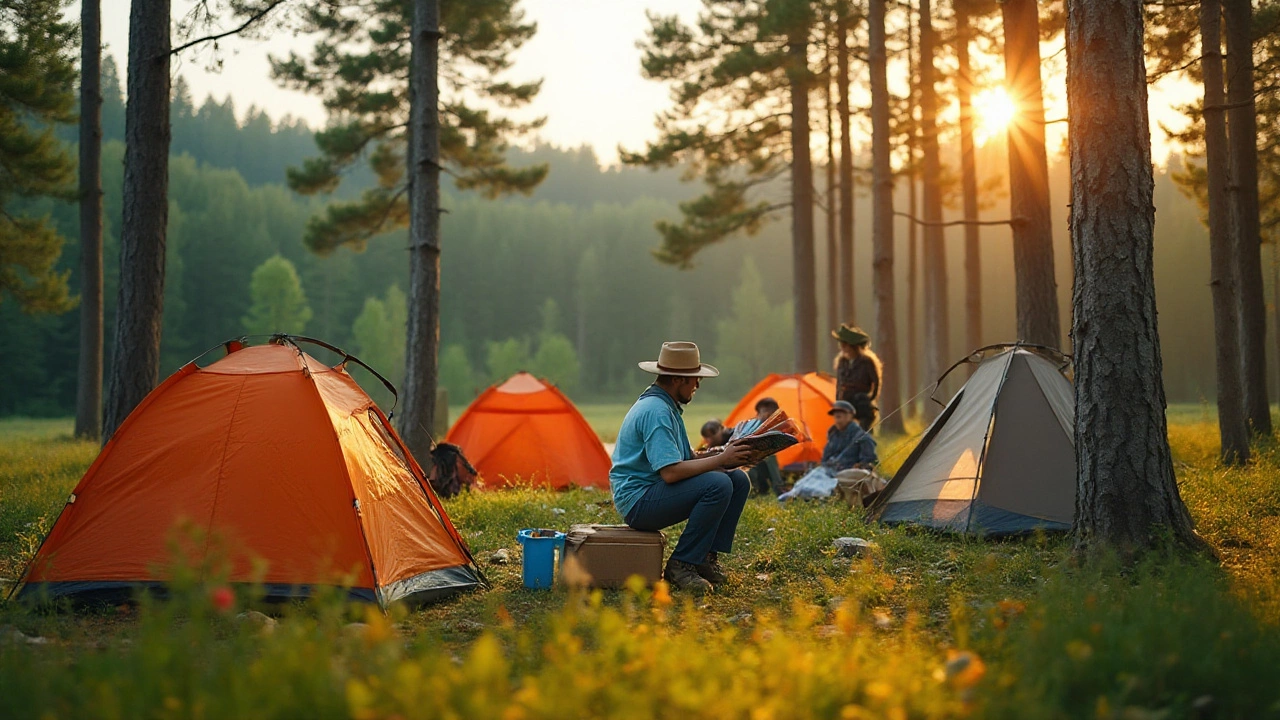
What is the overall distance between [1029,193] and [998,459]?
378 cm

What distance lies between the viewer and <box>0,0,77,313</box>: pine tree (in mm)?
14328

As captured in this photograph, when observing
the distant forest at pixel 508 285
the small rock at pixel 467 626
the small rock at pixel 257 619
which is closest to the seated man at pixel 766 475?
the small rock at pixel 467 626

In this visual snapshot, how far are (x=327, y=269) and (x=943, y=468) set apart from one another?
61677mm

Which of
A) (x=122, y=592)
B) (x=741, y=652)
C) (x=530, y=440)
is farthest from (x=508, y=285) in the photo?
(x=741, y=652)

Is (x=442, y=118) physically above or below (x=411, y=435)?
above

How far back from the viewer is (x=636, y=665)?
3.08 m

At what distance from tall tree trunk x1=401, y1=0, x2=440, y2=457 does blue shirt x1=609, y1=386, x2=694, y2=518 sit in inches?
210

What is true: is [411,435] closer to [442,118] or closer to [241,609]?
[241,609]

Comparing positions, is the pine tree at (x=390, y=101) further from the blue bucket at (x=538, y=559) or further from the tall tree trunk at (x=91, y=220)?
the blue bucket at (x=538, y=559)

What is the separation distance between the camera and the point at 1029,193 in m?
10.1

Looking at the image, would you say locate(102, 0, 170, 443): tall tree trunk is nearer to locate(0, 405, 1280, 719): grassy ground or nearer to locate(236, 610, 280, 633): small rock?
locate(0, 405, 1280, 719): grassy ground

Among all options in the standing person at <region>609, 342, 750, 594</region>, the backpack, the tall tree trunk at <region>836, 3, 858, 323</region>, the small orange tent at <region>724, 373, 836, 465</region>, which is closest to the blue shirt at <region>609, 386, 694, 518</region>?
the standing person at <region>609, 342, 750, 594</region>

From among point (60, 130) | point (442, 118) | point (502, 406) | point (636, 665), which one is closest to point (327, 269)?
point (60, 130)

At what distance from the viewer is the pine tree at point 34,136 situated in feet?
47.0
